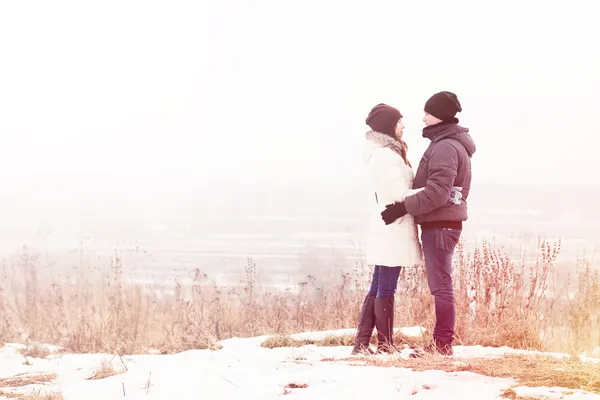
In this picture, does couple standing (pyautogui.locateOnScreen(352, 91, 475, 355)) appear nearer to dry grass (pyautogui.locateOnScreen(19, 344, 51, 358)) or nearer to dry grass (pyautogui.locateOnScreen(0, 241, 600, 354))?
dry grass (pyautogui.locateOnScreen(0, 241, 600, 354))

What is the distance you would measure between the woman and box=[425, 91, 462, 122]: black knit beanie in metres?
0.27

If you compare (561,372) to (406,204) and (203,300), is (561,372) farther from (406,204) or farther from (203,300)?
(203,300)

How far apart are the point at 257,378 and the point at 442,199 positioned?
5.94 ft

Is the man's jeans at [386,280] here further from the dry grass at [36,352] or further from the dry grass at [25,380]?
the dry grass at [36,352]

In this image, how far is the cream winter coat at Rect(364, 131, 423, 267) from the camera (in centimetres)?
527

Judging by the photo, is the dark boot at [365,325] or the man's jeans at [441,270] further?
the dark boot at [365,325]

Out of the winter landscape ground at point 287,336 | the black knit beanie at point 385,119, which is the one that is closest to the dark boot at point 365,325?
the winter landscape ground at point 287,336

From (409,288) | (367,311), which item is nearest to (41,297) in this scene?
(409,288)

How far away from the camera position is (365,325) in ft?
18.9

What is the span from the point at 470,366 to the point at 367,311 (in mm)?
1396

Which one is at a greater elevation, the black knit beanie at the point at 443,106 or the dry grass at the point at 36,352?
the black knit beanie at the point at 443,106

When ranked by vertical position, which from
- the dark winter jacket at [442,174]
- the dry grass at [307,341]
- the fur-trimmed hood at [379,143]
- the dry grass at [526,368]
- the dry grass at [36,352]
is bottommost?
the dry grass at [36,352]

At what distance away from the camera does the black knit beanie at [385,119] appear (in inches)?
211

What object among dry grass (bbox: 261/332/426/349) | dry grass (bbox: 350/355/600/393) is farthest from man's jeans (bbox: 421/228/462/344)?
dry grass (bbox: 261/332/426/349)
